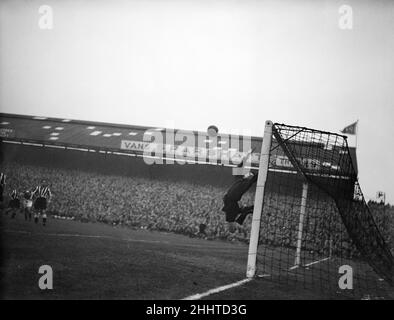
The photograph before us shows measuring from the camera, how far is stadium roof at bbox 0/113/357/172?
627 inches

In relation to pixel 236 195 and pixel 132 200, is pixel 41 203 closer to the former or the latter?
pixel 132 200

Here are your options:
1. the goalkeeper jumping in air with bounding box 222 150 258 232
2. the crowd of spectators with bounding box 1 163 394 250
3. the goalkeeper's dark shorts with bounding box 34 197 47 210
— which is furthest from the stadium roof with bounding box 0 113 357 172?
the goalkeeper jumping in air with bounding box 222 150 258 232

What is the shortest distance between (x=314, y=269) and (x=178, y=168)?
9609mm

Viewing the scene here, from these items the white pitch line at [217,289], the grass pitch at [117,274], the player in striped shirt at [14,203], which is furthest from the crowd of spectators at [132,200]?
the white pitch line at [217,289]

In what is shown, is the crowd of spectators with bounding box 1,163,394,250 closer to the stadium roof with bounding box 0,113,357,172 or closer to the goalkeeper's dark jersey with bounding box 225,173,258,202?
the stadium roof with bounding box 0,113,357,172

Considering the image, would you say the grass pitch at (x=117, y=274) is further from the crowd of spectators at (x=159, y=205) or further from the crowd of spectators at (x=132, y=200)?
the crowd of spectators at (x=132, y=200)

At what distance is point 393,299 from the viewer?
5078 millimetres

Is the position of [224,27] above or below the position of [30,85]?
above

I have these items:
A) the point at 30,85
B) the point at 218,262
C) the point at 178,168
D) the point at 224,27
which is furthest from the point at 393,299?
the point at 178,168

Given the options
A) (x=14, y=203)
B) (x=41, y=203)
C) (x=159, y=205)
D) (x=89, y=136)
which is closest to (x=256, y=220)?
(x=41, y=203)

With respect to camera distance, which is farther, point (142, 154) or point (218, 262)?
point (142, 154)

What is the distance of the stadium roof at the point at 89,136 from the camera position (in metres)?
15.9
